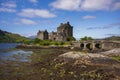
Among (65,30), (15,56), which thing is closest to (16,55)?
(15,56)

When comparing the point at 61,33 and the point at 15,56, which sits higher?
the point at 61,33

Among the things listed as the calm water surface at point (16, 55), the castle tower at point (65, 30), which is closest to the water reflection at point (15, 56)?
the calm water surface at point (16, 55)

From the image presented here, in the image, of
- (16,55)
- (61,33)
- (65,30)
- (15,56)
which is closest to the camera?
(15,56)

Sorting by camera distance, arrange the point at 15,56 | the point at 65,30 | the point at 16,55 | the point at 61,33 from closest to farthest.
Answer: the point at 15,56 < the point at 16,55 < the point at 61,33 < the point at 65,30

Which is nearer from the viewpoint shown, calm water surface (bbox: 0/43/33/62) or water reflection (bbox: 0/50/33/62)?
water reflection (bbox: 0/50/33/62)

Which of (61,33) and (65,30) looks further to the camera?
(65,30)

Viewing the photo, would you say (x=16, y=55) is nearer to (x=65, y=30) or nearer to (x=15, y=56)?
(x=15, y=56)

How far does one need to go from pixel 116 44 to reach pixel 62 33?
68973 mm

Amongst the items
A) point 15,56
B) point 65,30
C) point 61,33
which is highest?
point 65,30

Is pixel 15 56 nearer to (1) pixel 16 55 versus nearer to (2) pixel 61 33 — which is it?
(1) pixel 16 55

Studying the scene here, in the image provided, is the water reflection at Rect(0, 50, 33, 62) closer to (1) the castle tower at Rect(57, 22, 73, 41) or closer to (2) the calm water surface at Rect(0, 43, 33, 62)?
(2) the calm water surface at Rect(0, 43, 33, 62)

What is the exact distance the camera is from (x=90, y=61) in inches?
1284

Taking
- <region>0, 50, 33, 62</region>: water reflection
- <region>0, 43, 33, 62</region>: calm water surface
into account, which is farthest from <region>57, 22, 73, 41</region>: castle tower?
<region>0, 50, 33, 62</region>: water reflection

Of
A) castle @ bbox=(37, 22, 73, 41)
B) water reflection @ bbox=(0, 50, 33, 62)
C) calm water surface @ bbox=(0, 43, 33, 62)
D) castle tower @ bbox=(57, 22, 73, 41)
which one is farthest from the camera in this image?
castle tower @ bbox=(57, 22, 73, 41)
